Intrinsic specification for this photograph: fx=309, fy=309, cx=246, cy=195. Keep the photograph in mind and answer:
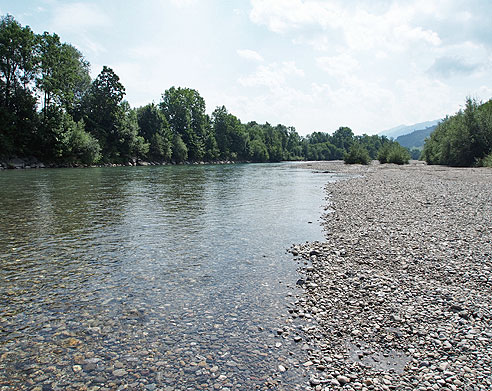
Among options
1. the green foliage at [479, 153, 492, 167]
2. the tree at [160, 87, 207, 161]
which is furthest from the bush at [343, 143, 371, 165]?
the tree at [160, 87, 207, 161]

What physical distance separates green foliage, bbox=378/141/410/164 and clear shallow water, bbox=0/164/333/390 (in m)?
79.5

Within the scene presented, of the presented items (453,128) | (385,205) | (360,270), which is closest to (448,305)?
(360,270)

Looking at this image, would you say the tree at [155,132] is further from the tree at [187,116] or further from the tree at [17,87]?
the tree at [17,87]

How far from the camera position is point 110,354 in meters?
4.98

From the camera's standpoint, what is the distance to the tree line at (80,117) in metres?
58.3

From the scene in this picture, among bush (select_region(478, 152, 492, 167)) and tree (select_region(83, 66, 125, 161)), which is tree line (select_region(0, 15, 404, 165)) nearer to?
tree (select_region(83, 66, 125, 161))

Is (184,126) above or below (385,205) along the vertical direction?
above

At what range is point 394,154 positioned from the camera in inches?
3364

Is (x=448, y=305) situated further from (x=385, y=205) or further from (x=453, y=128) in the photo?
(x=453, y=128)

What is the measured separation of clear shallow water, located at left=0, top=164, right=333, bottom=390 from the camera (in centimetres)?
460

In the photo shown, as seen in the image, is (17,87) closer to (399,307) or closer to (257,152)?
(399,307)

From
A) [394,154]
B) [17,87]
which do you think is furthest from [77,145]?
[394,154]

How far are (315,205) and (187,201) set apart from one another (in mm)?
8737

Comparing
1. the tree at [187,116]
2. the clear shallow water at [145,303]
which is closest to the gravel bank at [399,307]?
the clear shallow water at [145,303]
